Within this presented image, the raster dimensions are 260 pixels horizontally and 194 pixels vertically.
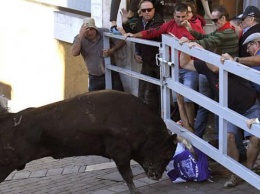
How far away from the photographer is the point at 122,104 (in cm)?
605

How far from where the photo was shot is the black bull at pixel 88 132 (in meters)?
5.87

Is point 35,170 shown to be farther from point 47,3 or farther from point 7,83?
point 7,83

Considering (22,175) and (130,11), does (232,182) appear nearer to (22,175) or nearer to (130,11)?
(22,175)

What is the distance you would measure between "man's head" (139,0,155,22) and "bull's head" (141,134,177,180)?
2.09 m

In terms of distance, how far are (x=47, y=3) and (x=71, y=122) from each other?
18.7ft

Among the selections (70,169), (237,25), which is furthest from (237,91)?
(70,169)

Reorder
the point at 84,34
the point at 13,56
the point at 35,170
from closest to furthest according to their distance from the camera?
the point at 35,170 → the point at 84,34 → the point at 13,56

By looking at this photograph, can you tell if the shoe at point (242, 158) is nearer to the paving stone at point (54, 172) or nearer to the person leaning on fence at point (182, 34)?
the person leaning on fence at point (182, 34)

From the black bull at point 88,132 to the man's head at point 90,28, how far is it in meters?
2.17

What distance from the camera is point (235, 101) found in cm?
584

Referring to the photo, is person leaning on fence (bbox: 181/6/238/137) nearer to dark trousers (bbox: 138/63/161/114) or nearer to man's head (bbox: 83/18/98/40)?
dark trousers (bbox: 138/63/161/114)

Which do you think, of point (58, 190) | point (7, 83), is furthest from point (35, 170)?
point (7, 83)

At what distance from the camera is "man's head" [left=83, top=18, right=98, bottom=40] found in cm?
808

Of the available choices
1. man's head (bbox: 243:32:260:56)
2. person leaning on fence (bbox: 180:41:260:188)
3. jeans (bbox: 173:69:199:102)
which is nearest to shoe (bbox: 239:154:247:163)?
person leaning on fence (bbox: 180:41:260:188)
